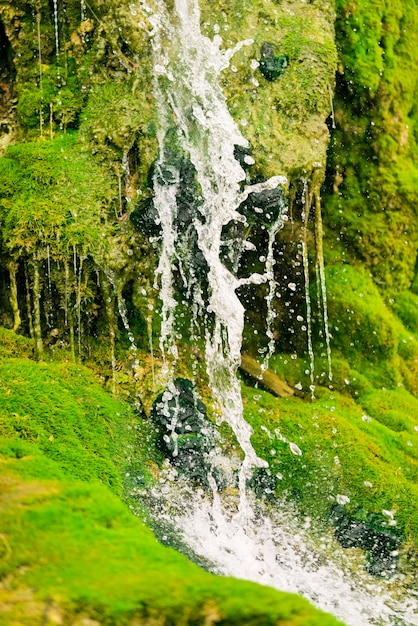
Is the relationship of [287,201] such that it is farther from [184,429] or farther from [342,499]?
[342,499]

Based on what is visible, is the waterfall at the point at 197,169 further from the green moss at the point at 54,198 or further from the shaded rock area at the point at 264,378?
the green moss at the point at 54,198

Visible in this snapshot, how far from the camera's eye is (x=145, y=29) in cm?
567

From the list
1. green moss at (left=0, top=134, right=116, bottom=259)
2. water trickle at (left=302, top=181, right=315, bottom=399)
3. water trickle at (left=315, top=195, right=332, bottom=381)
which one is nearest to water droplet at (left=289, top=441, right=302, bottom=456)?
water trickle at (left=302, top=181, right=315, bottom=399)

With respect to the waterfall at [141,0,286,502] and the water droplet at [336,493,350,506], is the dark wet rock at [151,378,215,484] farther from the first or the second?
the water droplet at [336,493,350,506]

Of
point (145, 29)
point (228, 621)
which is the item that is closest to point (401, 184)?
point (145, 29)

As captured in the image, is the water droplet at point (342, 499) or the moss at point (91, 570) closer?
the moss at point (91, 570)

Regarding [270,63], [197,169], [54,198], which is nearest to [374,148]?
[270,63]

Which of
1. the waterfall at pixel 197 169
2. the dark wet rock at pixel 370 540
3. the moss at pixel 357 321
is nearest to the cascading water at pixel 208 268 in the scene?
the waterfall at pixel 197 169

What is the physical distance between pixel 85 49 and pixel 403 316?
4.26 meters

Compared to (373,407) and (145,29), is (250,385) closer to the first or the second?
(373,407)

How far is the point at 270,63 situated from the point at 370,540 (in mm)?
4236

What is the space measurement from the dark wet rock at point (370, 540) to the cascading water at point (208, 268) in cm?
23

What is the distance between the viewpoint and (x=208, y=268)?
5887mm

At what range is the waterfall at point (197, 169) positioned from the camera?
18.5 feet
